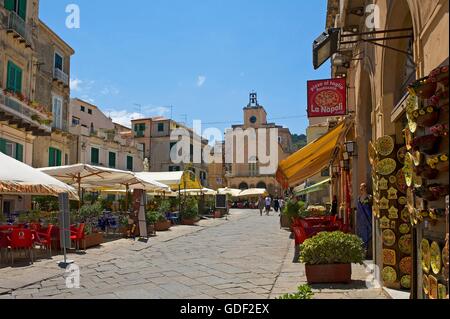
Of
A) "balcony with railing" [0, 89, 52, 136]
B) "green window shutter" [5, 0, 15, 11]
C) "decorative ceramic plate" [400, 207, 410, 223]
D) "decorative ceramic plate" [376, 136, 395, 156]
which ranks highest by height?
"green window shutter" [5, 0, 15, 11]

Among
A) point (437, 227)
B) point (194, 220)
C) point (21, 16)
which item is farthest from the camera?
point (194, 220)

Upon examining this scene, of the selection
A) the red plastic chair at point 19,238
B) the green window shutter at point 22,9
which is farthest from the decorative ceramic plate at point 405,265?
the green window shutter at point 22,9

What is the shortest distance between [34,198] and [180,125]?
36418mm

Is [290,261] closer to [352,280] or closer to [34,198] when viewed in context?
[352,280]

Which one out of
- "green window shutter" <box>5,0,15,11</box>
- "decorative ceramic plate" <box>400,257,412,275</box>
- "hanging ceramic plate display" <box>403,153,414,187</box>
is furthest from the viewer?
"green window shutter" <box>5,0,15,11</box>

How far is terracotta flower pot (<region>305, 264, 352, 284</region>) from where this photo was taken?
6645 mm

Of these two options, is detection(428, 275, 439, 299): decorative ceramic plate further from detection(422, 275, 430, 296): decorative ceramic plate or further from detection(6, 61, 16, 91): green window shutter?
detection(6, 61, 16, 91): green window shutter

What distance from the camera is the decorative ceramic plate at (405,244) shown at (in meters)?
5.82

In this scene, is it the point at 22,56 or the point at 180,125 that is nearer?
the point at 22,56

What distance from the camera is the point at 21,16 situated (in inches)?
795

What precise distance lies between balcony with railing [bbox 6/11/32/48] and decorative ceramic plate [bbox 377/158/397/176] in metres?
17.7

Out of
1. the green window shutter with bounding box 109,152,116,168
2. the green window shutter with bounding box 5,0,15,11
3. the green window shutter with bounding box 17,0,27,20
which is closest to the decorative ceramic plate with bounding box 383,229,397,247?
the green window shutter with bounding box 5,0,15,11

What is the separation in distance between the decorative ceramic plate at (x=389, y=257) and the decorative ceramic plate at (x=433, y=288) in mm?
2304
